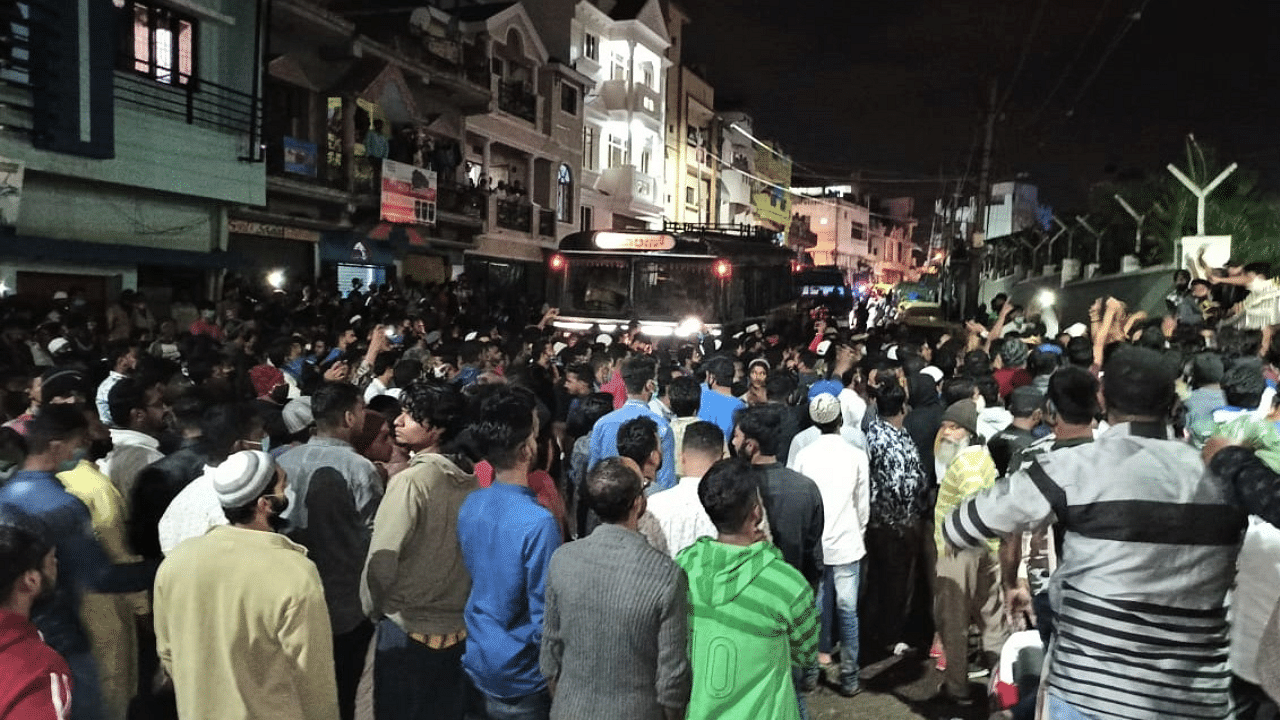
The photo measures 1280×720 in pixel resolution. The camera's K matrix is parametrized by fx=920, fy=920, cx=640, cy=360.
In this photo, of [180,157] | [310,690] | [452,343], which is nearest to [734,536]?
[310,690]

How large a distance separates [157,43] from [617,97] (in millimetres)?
23043

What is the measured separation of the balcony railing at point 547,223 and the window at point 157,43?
47.5 feet

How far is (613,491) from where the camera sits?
3.33m

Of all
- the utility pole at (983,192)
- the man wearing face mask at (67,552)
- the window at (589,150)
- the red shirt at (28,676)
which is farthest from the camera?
the window at (589,150)

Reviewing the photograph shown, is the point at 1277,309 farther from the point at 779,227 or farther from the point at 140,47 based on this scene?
the point at 779,227

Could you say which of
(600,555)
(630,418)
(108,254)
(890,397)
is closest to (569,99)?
(108,254)

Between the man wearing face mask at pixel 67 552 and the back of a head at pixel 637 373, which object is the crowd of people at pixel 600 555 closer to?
the man wearing face mask at pixel 67 552

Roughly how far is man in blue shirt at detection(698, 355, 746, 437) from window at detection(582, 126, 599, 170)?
2949cm

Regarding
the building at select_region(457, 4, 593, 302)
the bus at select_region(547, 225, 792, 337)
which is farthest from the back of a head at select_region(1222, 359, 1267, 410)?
the building at select_region(457, 4, 593, 302)

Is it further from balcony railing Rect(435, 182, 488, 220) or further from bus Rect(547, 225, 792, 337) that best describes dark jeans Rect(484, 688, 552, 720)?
A: balcony railing Rect(435, 182, 488, 220)

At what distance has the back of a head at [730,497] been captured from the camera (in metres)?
3.35

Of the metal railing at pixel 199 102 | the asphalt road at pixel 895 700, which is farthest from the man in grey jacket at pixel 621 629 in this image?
the metal railing at pixel 199 102

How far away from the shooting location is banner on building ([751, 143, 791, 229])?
58781 mm

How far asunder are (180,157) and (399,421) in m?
14.4
